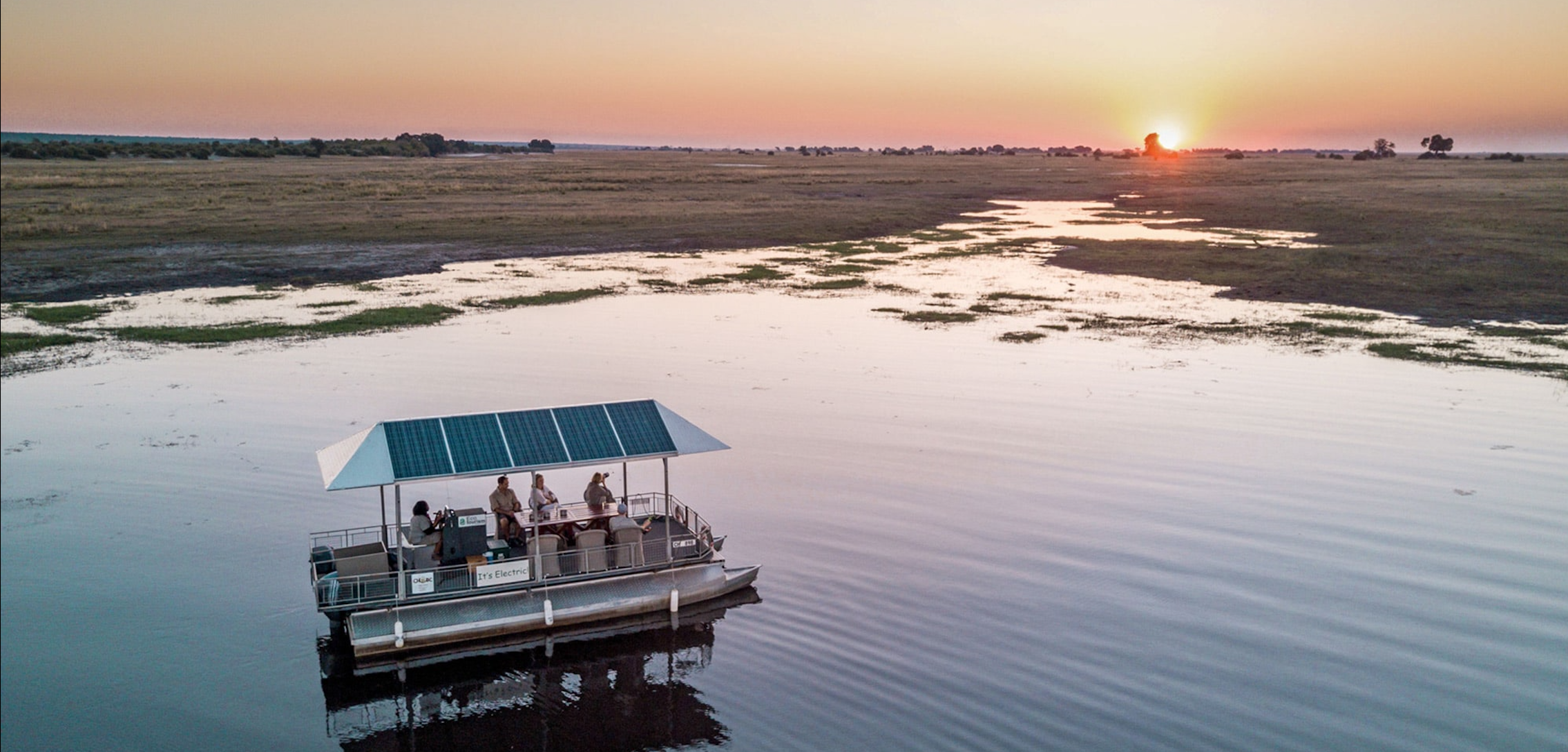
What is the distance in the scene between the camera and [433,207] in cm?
9112

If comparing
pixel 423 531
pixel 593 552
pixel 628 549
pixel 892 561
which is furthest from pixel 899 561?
pixel 423 531

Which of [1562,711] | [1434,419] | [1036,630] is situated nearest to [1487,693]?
[1562,711]

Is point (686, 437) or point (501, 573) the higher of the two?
point (686, 437)

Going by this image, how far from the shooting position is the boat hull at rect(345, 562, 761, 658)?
1884 centimetres

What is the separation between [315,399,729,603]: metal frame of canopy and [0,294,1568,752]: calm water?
305 centimetres

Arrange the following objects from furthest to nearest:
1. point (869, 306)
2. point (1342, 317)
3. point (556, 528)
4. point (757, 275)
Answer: point (757, 275)
point (869, 306)
point (1342, 317)
point (556, 528)

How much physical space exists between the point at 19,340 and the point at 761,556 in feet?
104

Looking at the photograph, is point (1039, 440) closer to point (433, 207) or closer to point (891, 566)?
point (891, 566)

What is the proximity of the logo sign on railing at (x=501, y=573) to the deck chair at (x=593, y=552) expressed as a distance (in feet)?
3.50

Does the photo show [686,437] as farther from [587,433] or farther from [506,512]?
[506,512]

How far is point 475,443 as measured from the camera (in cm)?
1981

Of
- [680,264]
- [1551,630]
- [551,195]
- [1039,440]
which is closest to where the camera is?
[1551,630]

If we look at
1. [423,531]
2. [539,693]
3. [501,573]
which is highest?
[423,531]

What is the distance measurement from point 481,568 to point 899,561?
26.9 ft
